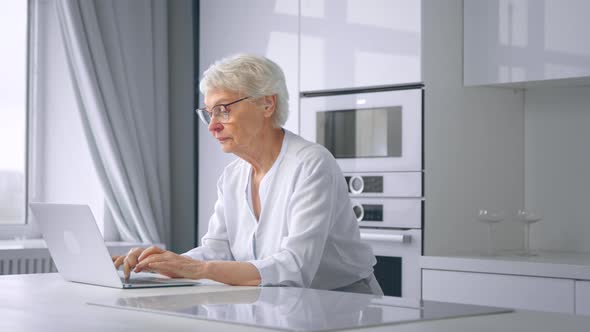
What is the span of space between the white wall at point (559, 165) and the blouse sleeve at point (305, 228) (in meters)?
1.62

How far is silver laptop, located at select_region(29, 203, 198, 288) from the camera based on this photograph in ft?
6.96

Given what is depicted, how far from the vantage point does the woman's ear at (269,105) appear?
2570mm

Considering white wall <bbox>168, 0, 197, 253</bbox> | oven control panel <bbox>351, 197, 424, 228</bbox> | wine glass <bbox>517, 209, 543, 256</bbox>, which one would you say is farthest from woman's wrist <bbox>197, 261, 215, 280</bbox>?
white wall <bbox>168, 0, 197, 253</bbox>

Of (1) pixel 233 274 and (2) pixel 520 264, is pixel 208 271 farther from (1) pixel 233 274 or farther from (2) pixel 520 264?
(2) pixel 520 264

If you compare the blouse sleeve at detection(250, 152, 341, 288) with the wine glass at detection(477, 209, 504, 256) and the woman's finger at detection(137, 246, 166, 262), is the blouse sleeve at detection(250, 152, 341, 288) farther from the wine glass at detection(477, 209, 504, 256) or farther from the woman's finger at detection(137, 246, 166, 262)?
the wine glass at detection(477, 209, 504, 256)

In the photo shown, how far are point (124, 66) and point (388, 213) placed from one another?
1475 millimetres

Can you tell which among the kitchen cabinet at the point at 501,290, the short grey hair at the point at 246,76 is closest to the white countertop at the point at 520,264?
the kitchen cabinet at the point at 501,290

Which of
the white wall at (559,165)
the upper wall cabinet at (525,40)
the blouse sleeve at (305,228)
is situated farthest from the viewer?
the white wall at (559,165)

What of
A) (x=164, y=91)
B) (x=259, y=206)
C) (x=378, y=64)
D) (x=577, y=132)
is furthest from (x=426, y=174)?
(x=164, y=91)

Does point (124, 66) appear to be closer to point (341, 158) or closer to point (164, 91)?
point (164, 91)

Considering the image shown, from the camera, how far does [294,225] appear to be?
2318 mm

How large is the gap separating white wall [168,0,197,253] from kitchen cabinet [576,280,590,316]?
2.08 metres

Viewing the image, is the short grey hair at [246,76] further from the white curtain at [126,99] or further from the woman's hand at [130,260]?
the white curtain at [126,99]

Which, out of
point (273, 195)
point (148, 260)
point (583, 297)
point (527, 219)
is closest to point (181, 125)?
point (527, 219)
